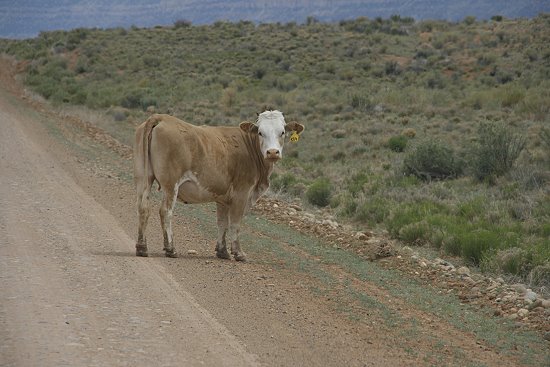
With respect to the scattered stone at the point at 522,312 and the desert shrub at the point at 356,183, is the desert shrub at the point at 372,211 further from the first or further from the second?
the scattered stone at the point at 522,312

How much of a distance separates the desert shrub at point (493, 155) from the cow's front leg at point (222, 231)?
10.6m

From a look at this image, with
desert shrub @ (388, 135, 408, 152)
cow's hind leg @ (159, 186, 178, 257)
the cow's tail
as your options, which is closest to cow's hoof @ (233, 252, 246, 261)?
cow's hind leg @ (159, 186, 178, 257)

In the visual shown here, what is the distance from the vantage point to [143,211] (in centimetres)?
1100

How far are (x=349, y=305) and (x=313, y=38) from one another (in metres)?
58.1

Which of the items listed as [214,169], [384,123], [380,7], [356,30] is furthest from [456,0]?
[214,169]

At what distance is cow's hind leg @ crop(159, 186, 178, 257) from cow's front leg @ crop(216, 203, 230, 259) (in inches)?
31.3

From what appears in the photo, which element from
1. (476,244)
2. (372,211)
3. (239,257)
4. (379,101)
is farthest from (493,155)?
(379,101)

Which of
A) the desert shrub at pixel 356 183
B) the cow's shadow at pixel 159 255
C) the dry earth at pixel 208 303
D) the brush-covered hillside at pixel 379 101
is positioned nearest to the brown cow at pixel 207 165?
the cow's shadow at pixel 159 255

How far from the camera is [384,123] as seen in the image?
105ft

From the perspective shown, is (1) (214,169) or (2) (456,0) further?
(2) (456,0)

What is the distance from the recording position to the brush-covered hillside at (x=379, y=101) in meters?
16.8

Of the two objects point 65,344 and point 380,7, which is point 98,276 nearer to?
point 65,344

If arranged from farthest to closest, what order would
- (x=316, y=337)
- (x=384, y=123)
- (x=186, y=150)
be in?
(x=384, y=123)
(x=186, y=150)
(x=316, y=337)

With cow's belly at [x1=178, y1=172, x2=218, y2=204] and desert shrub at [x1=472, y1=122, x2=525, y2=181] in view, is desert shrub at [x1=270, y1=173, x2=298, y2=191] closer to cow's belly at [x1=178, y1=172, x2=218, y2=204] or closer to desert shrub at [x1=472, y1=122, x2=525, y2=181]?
desert shrub at [x1=472, y1=122, x2=525, y2=181]
